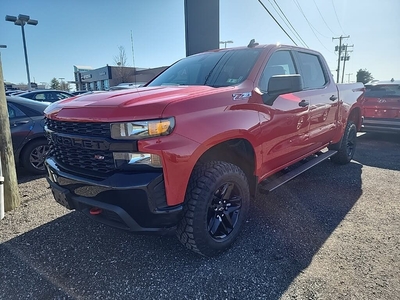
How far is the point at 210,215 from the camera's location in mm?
2541

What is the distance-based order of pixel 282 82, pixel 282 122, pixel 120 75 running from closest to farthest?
pixel 282 82
pixel 282 122
pixel 120 75

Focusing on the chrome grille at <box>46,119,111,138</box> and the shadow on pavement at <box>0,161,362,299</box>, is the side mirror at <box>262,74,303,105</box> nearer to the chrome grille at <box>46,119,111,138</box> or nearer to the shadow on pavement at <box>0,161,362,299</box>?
the shadow on pavement at <box>0,161,362,299</box>

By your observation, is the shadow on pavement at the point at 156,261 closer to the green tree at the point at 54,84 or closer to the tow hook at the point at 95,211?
the tow hook at the point at 95,211

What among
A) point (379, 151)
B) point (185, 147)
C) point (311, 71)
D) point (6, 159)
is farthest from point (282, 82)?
point (379, 151)

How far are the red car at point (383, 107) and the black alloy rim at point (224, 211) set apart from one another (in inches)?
232

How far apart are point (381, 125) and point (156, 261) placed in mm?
7305

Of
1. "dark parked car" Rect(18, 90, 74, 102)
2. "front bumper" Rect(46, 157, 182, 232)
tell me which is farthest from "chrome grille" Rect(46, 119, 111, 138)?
A: "dark parked car" Rect(18, 90, 74, 102)

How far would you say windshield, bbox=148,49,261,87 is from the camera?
2.94m

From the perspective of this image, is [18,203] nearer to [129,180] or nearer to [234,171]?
[129,180]

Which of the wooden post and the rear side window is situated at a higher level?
the rear side window

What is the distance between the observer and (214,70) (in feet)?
10.3

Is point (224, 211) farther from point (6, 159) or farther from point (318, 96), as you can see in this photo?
point (6, 159)

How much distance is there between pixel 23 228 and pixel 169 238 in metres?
1.73

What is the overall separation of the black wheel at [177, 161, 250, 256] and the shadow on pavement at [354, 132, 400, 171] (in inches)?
159
